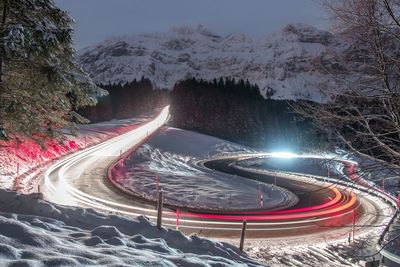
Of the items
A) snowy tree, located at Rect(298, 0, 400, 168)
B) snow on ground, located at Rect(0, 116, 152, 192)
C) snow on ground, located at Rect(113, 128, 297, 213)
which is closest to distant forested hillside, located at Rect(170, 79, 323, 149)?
snow on ground, located at Rect(113, 128, 297, 213)

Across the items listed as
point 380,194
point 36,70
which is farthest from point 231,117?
point 36,70

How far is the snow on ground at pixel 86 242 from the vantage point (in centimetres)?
621

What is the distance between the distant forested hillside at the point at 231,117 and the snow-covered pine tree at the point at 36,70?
7977cm

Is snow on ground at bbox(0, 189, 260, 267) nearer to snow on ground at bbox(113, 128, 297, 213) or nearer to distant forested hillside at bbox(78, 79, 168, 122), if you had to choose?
snow on ground at bbox(113, 128, 297, 213)

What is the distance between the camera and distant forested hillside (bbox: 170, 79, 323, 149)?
312ft

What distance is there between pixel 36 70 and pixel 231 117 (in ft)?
279

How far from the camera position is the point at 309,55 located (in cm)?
642

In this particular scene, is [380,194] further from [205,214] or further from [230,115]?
[230,115]

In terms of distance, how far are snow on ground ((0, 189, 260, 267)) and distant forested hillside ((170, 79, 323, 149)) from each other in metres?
83.2

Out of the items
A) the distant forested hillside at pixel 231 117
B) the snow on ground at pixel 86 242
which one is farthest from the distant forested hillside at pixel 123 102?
the snow on ground at pixel 86 242

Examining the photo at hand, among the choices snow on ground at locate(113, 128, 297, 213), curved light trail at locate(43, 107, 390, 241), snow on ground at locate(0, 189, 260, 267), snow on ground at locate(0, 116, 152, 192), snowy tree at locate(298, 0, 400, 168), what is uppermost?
snowy tree at locate(298, 0, 400, 168)

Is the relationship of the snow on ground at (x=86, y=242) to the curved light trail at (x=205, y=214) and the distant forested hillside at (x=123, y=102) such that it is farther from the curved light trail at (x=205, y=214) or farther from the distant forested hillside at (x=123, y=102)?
the distant forested hillside at (x=123, y=102)

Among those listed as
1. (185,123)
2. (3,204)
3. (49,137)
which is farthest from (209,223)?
(185,123)

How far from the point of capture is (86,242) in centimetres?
751
